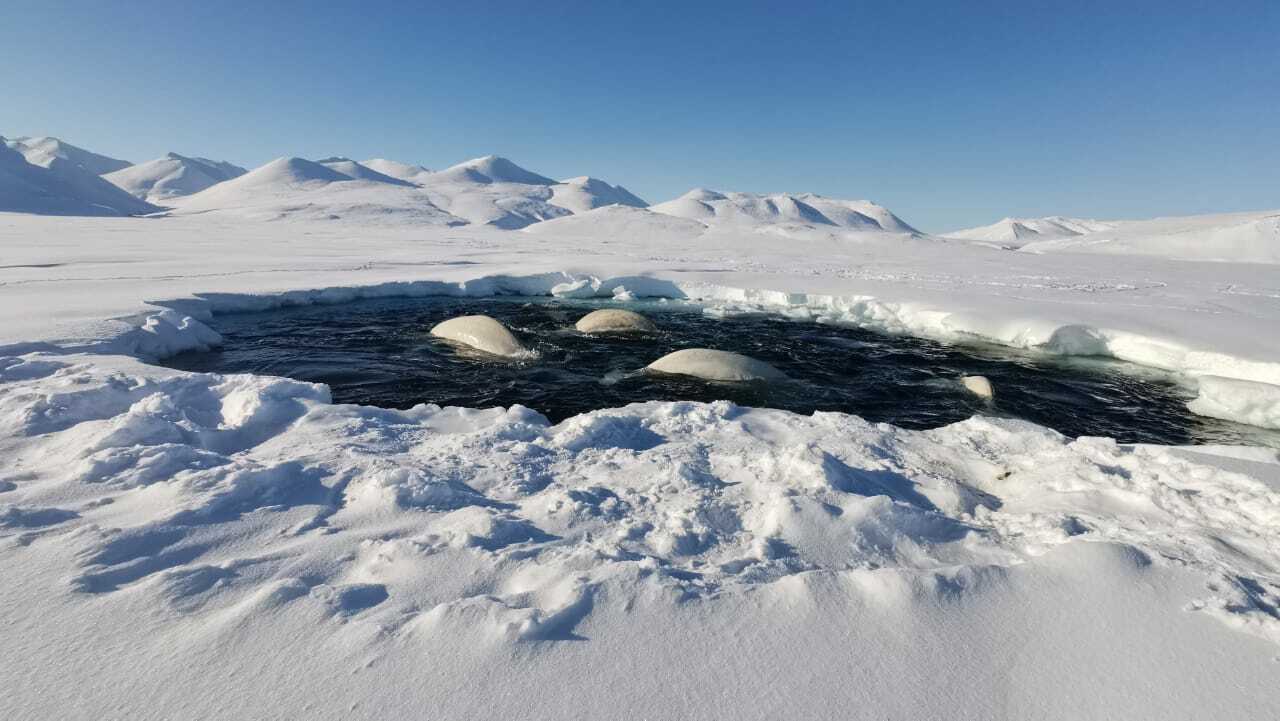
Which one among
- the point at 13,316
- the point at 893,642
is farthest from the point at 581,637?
the point at 13,316

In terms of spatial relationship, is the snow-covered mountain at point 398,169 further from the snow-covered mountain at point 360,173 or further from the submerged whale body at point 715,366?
the submerged whale body at point 715,366

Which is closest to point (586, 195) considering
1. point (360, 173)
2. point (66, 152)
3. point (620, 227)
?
point (360, 173)

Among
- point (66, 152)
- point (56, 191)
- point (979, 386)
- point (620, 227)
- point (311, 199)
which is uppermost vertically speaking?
point (66, 152)

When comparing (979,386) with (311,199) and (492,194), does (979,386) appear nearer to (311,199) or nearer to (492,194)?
(311,199)

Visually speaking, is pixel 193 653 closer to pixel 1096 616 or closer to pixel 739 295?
pixel 1096 616

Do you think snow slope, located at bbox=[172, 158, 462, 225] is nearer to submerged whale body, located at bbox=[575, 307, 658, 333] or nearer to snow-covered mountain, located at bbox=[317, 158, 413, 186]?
snow-covered mountain, located at bbox=[317, 158, 413, 186]
